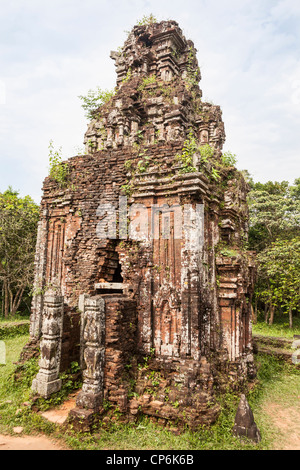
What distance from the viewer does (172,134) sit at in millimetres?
8906

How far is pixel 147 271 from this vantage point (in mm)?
7172

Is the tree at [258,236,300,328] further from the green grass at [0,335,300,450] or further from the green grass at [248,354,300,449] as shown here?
the green grass at [0,335,300,450]

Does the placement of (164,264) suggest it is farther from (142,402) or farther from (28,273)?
(28,273)

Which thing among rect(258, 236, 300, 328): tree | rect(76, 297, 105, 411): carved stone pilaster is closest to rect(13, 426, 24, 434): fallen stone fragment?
rect(76, 297, 105, 411): carved stone pilaster

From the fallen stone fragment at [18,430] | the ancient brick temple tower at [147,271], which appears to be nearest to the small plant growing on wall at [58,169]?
the ancient brick temple tower at [147,271]

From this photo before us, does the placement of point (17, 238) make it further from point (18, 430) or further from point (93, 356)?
point (93, 356)

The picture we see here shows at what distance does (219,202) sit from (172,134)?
8.16 ft

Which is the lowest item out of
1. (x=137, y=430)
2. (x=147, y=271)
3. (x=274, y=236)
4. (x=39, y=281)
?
(x=137, y=430)

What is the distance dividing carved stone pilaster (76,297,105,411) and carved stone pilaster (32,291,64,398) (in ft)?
2.90

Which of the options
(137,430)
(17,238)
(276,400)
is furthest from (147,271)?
(17,238)

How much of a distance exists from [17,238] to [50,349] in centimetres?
1465

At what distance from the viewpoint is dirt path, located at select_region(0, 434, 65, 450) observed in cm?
530

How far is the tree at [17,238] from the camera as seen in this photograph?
1897 cm
